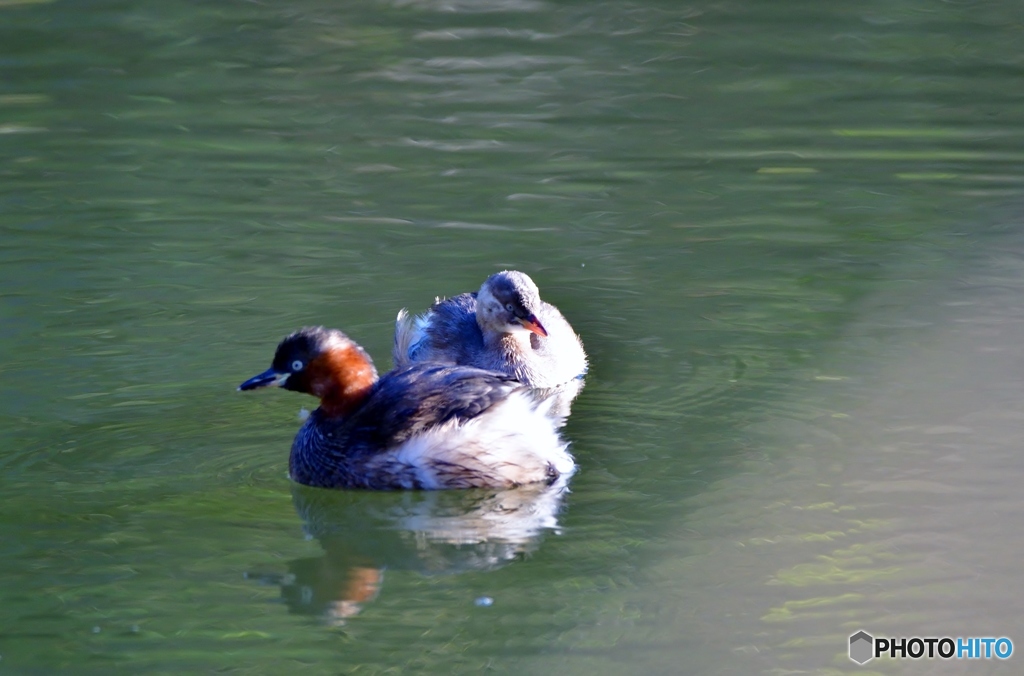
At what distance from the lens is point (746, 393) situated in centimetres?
728

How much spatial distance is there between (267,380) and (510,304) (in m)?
1.73

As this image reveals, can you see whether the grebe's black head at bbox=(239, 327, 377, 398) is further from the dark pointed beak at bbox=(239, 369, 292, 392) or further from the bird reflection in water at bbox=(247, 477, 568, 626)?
the bird reflection in water at bbox=(247, 477, 568, 626)

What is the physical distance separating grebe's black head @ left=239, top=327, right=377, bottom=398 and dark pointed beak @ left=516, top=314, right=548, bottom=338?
1.44 m

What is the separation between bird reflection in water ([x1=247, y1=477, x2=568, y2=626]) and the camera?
5559 mm

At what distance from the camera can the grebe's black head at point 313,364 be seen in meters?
6.59

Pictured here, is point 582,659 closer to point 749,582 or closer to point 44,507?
point 749,582

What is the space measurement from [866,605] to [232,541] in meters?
2.32

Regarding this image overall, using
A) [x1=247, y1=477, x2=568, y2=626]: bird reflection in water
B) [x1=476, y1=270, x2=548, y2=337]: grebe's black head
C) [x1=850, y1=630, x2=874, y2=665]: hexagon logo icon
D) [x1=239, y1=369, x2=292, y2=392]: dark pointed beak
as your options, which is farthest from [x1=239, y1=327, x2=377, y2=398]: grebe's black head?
[x1=850, y1=630, x2=874, y2=665]: hexagon logo icon

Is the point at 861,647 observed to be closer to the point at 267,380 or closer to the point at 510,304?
the point at 267,380

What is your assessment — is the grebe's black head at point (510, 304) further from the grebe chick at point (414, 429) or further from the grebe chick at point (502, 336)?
the grebe chick at point (414, 429)

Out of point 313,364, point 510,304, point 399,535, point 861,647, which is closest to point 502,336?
point 510,304

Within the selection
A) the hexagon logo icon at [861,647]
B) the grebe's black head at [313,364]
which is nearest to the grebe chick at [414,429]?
the grebe's black head at [313,364]

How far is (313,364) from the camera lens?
6594mm

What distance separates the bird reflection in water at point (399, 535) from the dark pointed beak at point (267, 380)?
1.57ft
